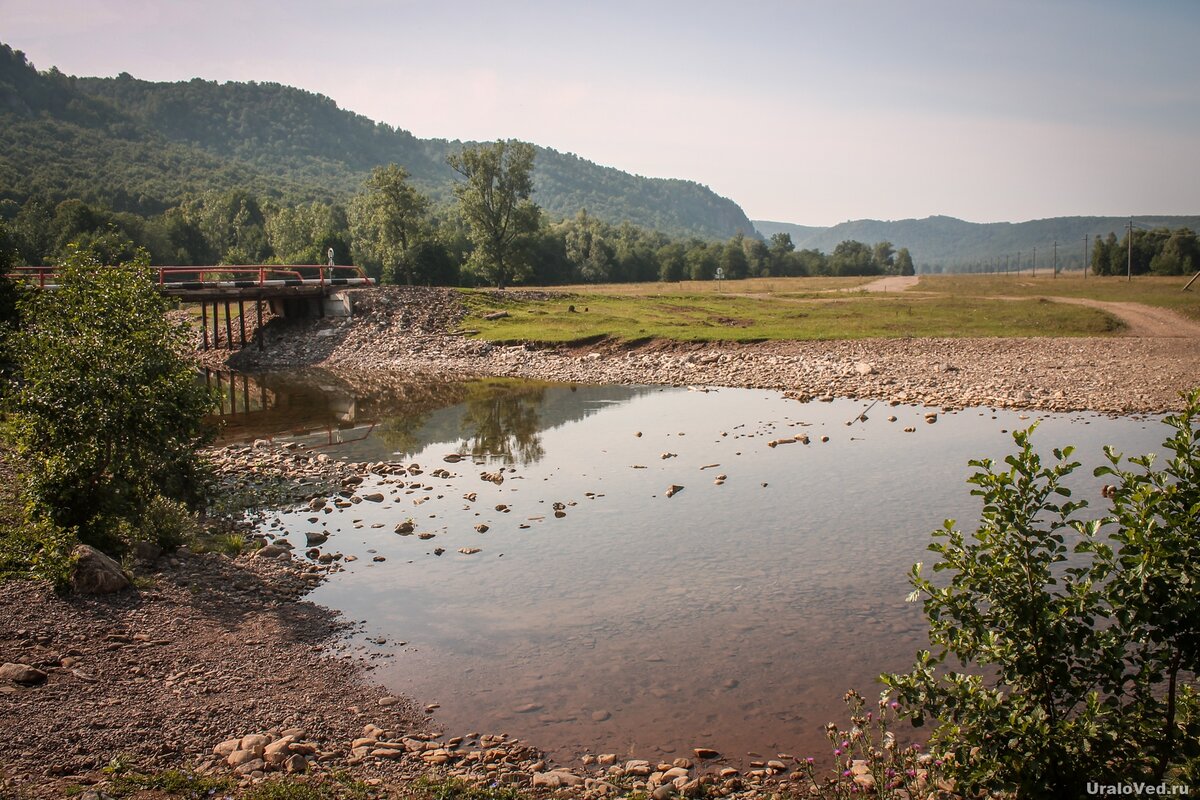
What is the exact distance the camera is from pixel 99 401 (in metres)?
15.7

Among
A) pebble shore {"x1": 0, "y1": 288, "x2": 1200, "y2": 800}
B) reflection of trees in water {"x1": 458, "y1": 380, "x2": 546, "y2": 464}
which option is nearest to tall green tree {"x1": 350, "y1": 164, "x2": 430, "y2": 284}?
reflection of trees in water {"x1": 458, "y1": 380, "x2": 546, "y2": 464}

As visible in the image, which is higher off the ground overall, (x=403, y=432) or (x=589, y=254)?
(x=589, y=254)

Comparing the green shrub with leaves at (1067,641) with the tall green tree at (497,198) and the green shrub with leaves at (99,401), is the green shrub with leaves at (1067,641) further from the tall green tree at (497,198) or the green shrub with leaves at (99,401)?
the tall green tree at (497,198)

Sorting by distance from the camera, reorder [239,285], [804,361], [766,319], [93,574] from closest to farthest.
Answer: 1. [93,574]
2. [804,361]
3. [239,285]
4. [766,319]

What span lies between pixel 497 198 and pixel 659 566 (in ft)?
249

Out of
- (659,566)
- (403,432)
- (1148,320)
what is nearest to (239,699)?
(659,566)

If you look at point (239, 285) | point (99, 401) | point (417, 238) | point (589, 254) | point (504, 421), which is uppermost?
point (589, 254)

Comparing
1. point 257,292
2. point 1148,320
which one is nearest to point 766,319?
point 1148,320

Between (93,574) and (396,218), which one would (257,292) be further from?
(93,574)

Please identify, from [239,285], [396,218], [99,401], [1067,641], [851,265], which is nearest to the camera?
[1067,641]

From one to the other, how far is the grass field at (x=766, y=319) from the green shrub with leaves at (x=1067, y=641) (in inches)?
1843

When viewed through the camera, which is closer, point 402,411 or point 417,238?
point 402,411

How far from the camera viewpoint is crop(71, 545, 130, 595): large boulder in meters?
14.0

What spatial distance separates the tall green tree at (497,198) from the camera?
85.8 metres
